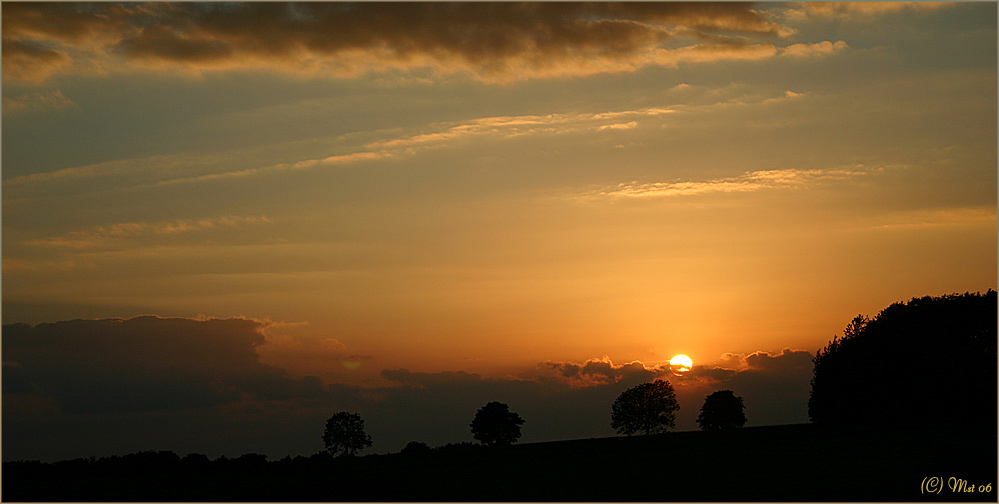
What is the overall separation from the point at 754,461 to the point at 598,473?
12.4 metres

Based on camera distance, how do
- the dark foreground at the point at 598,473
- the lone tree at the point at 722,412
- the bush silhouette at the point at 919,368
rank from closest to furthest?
the dark foreground at the point at 598,473 < the bush silhouette at the point at 919,368 < the lone tree at the point at 722,412

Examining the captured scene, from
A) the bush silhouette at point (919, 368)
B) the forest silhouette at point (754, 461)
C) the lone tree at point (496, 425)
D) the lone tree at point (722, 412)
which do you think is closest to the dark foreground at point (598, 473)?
the forest silhouette at point (754, 461)

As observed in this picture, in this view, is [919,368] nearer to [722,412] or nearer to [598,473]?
[598,473]

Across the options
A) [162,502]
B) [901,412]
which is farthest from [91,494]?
[901,412]

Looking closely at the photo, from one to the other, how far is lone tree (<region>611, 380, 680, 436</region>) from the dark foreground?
85.0 metres

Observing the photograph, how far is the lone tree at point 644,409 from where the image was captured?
6368 inches

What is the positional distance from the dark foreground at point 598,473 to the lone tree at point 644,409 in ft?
279

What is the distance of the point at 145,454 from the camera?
70.9 meters

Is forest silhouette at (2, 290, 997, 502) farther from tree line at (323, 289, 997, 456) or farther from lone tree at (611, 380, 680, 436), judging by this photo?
lone tree at (611, 380, 680, 436)

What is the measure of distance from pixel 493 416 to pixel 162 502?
91.8 meters

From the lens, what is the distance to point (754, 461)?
61.8 meters

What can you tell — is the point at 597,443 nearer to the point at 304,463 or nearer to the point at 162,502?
the point at 304,463

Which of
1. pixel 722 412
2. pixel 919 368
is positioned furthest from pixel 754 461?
pixel 722 412

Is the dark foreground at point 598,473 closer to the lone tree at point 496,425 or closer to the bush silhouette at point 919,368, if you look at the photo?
the bush silhouette at point 919,368
